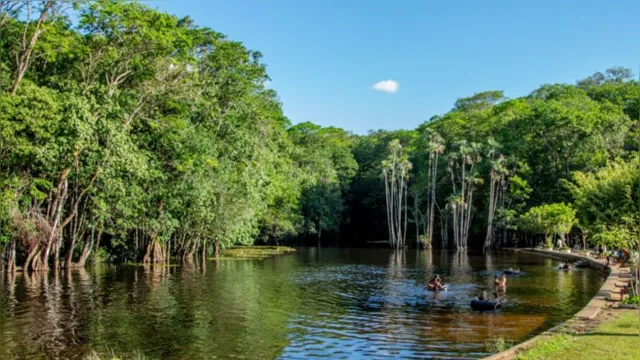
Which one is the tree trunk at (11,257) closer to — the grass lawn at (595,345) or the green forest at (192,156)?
the green forest at (192,156)

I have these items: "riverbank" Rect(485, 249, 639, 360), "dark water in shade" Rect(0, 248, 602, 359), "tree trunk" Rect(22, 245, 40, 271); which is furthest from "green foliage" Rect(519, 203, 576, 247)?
"tree trunk" Rect(22, 245, 40, 271)

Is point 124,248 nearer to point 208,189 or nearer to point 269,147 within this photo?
point 208,189

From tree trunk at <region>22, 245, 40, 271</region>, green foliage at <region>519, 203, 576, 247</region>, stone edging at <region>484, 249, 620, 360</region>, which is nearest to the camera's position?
stone edging at <region>484, 249, 620, 360</region>

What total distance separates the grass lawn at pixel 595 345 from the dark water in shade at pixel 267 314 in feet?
8.86

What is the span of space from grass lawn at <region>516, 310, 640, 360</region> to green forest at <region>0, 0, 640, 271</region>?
24.0 feet

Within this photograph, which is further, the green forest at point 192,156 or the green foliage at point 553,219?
the green foliage at point 553,219

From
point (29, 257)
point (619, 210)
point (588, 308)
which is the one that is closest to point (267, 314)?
point (588, 308)

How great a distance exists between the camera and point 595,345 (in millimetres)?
14219

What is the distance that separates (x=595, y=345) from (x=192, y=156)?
3318 centimetres

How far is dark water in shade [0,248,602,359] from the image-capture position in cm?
1794

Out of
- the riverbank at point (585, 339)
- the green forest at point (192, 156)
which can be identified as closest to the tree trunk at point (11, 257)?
the green forest at point (192, 156)

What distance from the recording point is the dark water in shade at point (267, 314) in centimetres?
1794

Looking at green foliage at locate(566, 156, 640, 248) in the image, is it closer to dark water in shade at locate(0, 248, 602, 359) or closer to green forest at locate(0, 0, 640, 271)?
green forest at locate(0, 0, 640, 271)

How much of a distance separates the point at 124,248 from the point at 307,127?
1893 inches
